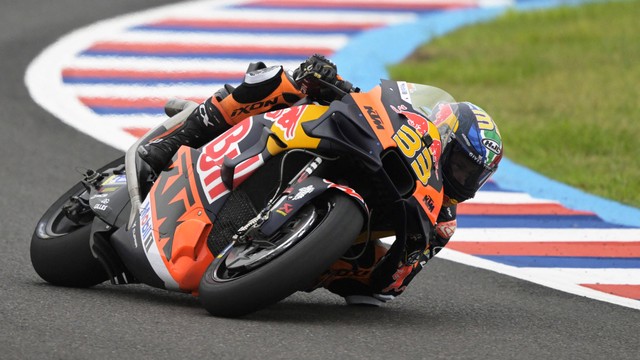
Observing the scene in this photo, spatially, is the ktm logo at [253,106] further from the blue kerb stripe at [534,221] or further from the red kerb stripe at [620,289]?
the blue kerb stripe at [534,221]

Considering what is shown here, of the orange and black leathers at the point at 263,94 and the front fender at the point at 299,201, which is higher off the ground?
the orange and black leathers at the point at 263,94

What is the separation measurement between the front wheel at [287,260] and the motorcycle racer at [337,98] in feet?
1.85

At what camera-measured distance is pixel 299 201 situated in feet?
16.3

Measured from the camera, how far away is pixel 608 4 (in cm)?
1634

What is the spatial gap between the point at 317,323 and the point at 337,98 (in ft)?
3.22

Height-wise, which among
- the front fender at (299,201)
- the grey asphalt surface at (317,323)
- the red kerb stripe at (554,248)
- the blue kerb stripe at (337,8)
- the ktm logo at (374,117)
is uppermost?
the ktm logo at (374,117)

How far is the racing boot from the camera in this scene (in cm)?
585

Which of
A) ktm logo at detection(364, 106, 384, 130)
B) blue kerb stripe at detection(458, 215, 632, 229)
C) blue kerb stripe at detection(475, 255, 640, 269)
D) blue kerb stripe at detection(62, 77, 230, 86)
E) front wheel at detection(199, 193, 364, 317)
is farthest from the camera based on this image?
blue kerb stripe at detection(62, 77, 230, 86)

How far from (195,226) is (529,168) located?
4.96m

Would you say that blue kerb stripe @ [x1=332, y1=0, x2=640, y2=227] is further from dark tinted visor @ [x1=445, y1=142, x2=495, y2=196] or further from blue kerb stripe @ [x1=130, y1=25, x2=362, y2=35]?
dark tinted visor @ [x1=445, y1=142, x2=495, y2=196]

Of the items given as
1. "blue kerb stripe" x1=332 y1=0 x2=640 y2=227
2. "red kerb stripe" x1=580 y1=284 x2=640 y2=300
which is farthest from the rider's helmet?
"blue kerb stripe" x1=332 y1=0 x2=640 y2=227

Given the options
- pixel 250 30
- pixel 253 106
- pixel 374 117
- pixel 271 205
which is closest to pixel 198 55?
pixel 250 30

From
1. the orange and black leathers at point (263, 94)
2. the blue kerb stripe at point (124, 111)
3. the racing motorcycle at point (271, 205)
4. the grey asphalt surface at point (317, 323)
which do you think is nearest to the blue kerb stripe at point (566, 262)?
A: the grey asphalt surface at point (317, 323)

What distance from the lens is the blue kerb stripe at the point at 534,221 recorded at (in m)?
8.16
